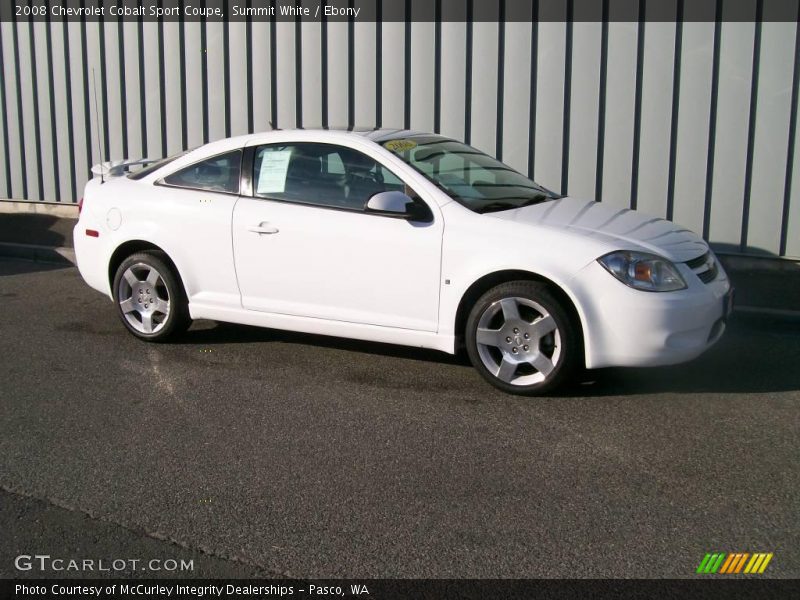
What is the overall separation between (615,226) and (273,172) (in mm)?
2271

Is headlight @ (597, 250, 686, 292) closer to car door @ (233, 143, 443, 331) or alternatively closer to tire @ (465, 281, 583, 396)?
tire @ (465, 281, 583, 396)

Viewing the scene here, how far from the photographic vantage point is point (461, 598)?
337cm

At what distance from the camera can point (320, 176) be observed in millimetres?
6152

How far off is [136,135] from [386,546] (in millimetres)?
8634

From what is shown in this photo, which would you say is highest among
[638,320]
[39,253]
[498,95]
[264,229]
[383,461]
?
[498,95]

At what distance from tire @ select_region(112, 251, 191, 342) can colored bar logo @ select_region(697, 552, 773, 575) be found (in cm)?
412

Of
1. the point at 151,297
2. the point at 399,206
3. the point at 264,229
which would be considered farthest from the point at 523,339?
the point at 151,297

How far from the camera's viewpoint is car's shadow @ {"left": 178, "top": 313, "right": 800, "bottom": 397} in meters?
5.75

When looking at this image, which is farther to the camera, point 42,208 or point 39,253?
point 42,208

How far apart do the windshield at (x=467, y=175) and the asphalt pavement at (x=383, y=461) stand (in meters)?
1.12

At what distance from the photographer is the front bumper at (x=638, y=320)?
5.23 metres

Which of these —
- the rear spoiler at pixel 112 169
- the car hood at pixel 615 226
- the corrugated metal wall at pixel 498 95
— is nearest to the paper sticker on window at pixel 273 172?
the rear spoiler at pixel 112 169

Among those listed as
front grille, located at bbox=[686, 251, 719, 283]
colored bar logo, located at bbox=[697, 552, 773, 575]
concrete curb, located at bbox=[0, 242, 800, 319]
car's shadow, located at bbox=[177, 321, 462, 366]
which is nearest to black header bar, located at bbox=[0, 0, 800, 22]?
concrete curb, located at bbox=[0, 242, 800, 319]

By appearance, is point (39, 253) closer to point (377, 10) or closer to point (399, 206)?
point (377, 10)
